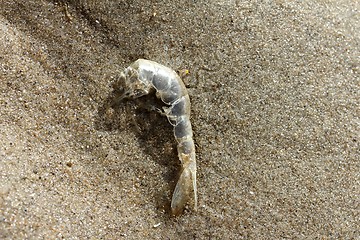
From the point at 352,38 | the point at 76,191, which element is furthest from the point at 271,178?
the point at 76,191

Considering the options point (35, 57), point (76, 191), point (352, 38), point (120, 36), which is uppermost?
point (352, 38)

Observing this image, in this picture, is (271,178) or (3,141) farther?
(271,178)

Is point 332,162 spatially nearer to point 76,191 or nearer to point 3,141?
point 76,191
